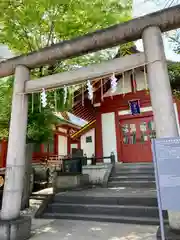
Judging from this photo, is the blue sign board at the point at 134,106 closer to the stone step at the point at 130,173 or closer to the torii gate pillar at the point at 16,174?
the stone step at the point at 130,173

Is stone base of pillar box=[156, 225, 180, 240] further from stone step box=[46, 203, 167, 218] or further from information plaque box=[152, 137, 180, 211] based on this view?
stone step box=[46, 203, 167, 218]

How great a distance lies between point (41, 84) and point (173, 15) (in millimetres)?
3156

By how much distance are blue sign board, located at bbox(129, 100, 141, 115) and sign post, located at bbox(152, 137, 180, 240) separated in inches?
296

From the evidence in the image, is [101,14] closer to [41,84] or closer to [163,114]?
[41,84]

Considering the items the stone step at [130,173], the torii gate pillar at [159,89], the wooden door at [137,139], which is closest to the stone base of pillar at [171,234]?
the torii gate pillar at [159,89]

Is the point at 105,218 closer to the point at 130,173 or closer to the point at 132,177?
the point at 132,177

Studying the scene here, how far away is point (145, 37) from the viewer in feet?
14.1

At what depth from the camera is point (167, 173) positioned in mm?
3064

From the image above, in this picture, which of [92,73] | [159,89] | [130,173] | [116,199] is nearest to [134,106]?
[130,173]

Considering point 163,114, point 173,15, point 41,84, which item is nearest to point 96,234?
point 163,114

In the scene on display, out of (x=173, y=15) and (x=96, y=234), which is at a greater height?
(x=173, y=15)

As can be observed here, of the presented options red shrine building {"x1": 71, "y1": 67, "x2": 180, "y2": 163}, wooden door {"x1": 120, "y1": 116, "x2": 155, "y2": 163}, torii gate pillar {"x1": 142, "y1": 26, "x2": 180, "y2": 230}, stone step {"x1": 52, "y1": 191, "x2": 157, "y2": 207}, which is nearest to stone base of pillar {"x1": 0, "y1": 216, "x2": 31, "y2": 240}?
stone step {"x1": 52, "y1": 191, "x2": 157, "y2": 207}

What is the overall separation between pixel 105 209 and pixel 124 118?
596 centimetres

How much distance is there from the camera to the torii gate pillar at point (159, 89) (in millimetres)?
3762
